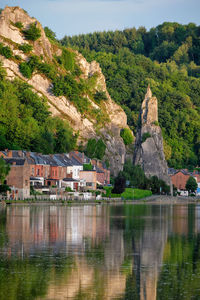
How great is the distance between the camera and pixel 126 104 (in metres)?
195

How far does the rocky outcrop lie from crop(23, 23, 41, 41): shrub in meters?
38.7

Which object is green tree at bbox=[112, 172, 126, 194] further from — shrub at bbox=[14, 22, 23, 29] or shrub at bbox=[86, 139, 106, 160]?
shrub at bbox=[14, 22, 23, 29]

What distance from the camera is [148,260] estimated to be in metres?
27.8

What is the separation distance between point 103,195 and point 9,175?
29151 mm

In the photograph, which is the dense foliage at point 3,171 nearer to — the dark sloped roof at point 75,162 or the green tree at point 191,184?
the dark sloped roof at point 75,162

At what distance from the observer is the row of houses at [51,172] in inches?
3314

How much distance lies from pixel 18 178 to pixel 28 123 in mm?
32795

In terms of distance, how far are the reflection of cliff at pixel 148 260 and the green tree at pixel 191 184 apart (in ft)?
435

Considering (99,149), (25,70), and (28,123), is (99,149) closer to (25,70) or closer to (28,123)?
(28,123)

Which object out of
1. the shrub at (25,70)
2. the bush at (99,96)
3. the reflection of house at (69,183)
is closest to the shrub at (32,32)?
the shrub at (25,70)

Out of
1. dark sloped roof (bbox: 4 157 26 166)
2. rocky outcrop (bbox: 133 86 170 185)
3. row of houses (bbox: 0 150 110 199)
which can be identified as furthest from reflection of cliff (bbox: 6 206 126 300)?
rocky outcrop (bbox: 133 86 170 185)

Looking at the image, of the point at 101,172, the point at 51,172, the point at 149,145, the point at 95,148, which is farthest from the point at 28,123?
the point at 149,145

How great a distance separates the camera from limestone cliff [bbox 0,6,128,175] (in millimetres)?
128250

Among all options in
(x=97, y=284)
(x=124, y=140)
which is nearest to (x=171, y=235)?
(x=97, y=284)
